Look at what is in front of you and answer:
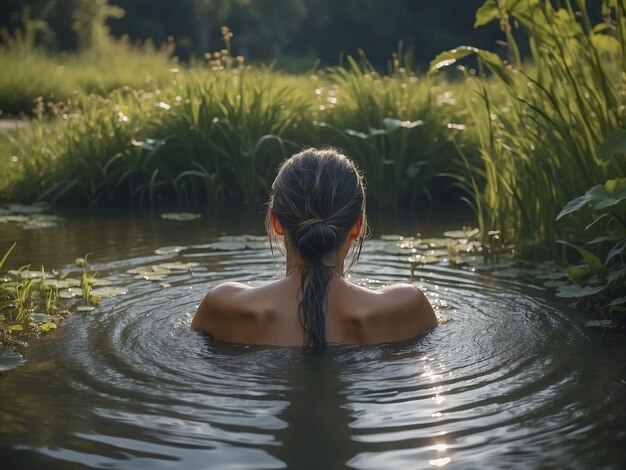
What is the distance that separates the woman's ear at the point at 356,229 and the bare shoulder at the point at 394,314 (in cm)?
25

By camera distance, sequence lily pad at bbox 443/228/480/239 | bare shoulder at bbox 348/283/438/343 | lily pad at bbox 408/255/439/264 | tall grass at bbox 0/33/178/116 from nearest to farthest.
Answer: bare shoulder at bbox 348/283/438/343 → lily pad at bbox 408/255/439/264 → lily pad at bbox 443/228/480/239 → tall grass at bbox 0/33/178/116

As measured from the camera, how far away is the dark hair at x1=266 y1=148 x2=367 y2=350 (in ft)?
11.9

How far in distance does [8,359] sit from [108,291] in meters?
1.23

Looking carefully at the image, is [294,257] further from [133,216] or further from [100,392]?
[133,216]

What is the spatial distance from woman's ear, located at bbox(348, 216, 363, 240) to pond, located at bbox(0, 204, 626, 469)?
0.46 m

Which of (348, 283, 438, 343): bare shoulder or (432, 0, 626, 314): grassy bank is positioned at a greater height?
(432, 0, 626, 314): grassy bank

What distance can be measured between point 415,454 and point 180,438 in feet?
2.43

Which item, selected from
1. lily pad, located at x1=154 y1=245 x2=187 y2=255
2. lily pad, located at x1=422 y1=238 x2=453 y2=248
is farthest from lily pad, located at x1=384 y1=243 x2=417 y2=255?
lily pad, located at x1=154 y1=245 x2=187 y2=255

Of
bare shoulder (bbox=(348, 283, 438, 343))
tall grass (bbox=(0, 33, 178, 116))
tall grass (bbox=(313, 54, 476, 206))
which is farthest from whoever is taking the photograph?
tall grass (bbox=(0, 33, 178, 116))

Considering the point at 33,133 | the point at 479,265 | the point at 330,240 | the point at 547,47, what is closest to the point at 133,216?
the point at 33,133

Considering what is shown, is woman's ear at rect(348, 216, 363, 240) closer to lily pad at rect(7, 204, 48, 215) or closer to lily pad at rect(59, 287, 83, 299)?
lily pad at rect(59, 287, 83, 299)

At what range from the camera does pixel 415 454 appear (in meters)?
2.86

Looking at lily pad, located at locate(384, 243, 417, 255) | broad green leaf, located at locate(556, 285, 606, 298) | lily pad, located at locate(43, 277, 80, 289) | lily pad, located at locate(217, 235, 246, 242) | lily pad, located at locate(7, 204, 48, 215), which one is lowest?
broad green leaf, located at locate(556, 285, 606, 298)

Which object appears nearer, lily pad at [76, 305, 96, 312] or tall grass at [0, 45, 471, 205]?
lily pad at [76, 305, 96, 312]
